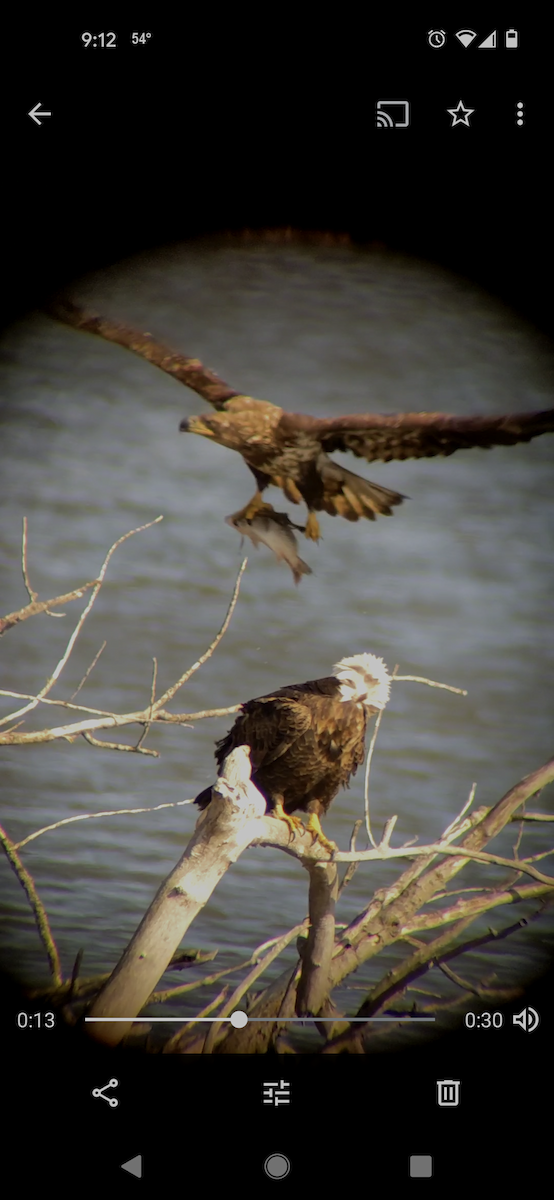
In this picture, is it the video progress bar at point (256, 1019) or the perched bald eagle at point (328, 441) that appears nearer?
the video progress bar at point (256, 1019)

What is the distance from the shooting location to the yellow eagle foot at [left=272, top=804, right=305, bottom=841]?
4.14ft

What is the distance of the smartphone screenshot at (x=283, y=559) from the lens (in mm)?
1149

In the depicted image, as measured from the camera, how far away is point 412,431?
4.17 feet

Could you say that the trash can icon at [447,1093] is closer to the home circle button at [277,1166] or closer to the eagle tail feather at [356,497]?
the home circle button at [277,1166]

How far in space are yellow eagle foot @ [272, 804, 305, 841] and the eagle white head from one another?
170mm

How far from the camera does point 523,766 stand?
4.37ft

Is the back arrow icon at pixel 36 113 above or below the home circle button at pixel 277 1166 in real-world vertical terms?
above

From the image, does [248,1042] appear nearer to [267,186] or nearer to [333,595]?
[333,595]

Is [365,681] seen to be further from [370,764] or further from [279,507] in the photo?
[279,507]

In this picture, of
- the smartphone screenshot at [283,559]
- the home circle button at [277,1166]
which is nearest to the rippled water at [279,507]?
the smartphone screenshot at [283,559]

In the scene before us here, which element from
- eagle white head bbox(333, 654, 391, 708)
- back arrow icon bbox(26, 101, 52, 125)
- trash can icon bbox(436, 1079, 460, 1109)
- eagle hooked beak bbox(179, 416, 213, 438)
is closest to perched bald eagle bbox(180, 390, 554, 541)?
eagle hooked beak bbox(179, 416, 213, 438)

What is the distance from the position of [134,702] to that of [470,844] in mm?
500

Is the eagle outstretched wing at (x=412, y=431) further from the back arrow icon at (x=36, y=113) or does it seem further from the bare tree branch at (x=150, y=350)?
the back arrow icon at (x=36, y=113)

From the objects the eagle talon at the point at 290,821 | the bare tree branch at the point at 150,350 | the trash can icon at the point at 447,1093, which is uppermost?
the bare tree branch at the point at 150,350
